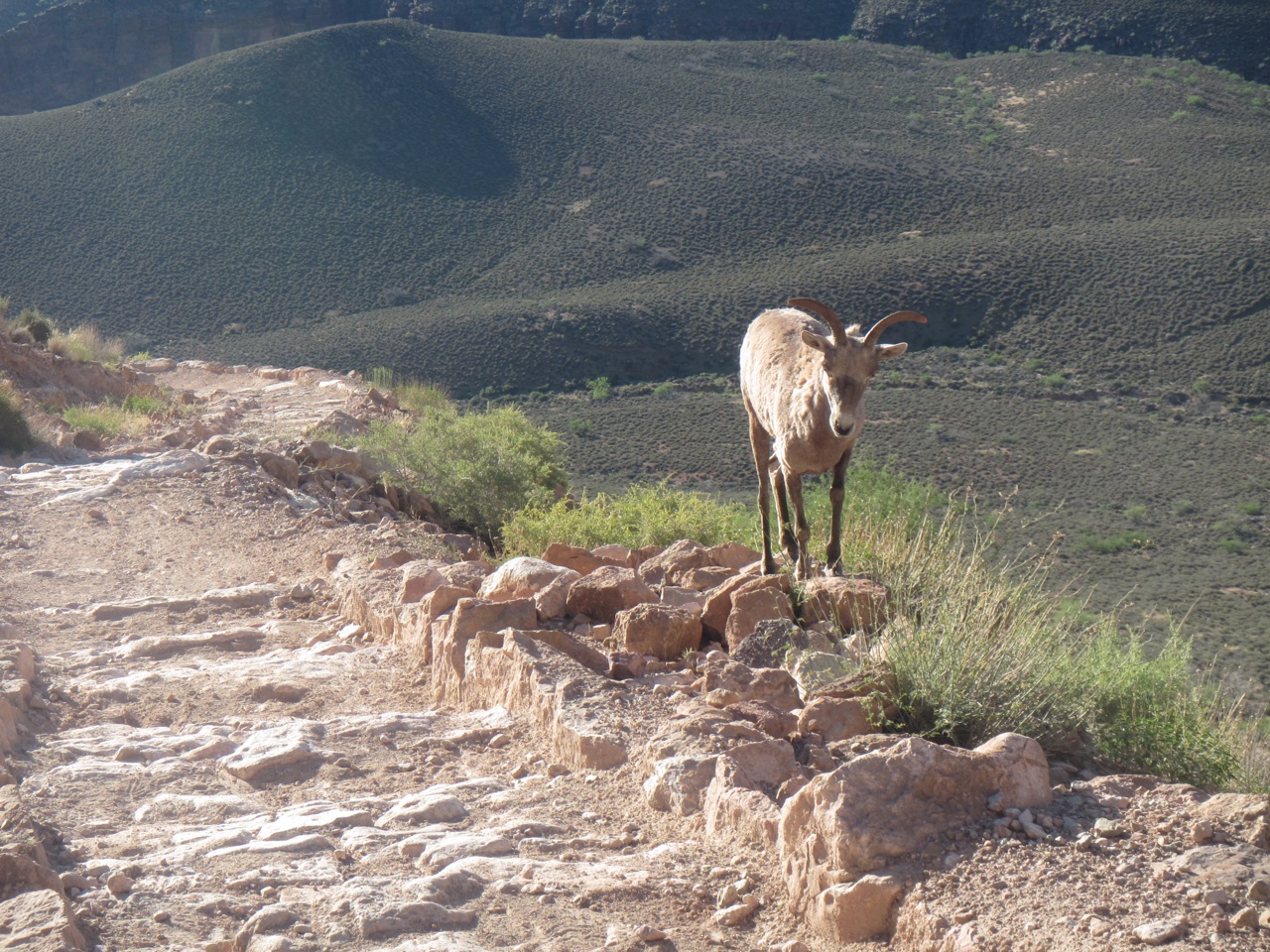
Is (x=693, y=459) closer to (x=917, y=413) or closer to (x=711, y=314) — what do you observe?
(x=917, y=413)

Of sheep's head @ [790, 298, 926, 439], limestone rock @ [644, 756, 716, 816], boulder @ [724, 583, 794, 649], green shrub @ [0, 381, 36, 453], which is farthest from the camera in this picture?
green shrub @ [0, 381, 36, 453]

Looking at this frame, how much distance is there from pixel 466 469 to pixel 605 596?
7934 mm

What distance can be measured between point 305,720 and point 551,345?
43.2 metres

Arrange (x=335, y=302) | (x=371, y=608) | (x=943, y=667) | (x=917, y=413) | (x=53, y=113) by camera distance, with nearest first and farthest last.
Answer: (x=943, y=667), (x=371, y=608), (x=917, y=413), (x=335, y=302), (x=53, y=113)

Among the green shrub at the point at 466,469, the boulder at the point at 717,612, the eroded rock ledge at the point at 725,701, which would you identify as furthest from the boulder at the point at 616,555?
the green shrub at the point at 466,469

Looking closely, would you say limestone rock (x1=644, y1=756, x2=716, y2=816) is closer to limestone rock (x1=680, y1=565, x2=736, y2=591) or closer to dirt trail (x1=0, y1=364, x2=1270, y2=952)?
dirt trail (x1=0, y1=364, x2=1270, y2=952)

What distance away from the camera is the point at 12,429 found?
1502cm

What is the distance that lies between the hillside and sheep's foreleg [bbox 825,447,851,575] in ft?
127

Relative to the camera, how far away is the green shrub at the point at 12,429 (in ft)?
48.6

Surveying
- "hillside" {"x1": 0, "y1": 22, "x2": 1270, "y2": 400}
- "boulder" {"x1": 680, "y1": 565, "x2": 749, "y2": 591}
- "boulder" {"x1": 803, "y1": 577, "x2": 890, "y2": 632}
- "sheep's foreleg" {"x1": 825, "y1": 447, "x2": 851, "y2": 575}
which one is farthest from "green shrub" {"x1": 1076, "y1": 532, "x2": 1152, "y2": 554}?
"boulder" {"x1": 803, "y1": 577, "x2": 890, "y2": 632}

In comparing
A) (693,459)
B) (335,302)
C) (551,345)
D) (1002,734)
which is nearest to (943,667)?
(1002,734)

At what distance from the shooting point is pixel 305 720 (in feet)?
20.4

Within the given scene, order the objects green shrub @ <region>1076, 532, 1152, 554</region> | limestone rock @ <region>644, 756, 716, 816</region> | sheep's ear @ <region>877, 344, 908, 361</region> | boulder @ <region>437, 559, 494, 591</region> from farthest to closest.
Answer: green shrub @ <region>1076, 532, 1152, 554</region> → boulder @ <region>437, 559, 494, 591</region> → sheep's ear @ <region>877, 344, 908, 361</region> → limestone rock @ <region>644, 756, 716, 816</region>

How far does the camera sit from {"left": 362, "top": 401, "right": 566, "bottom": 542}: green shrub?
14920mm
